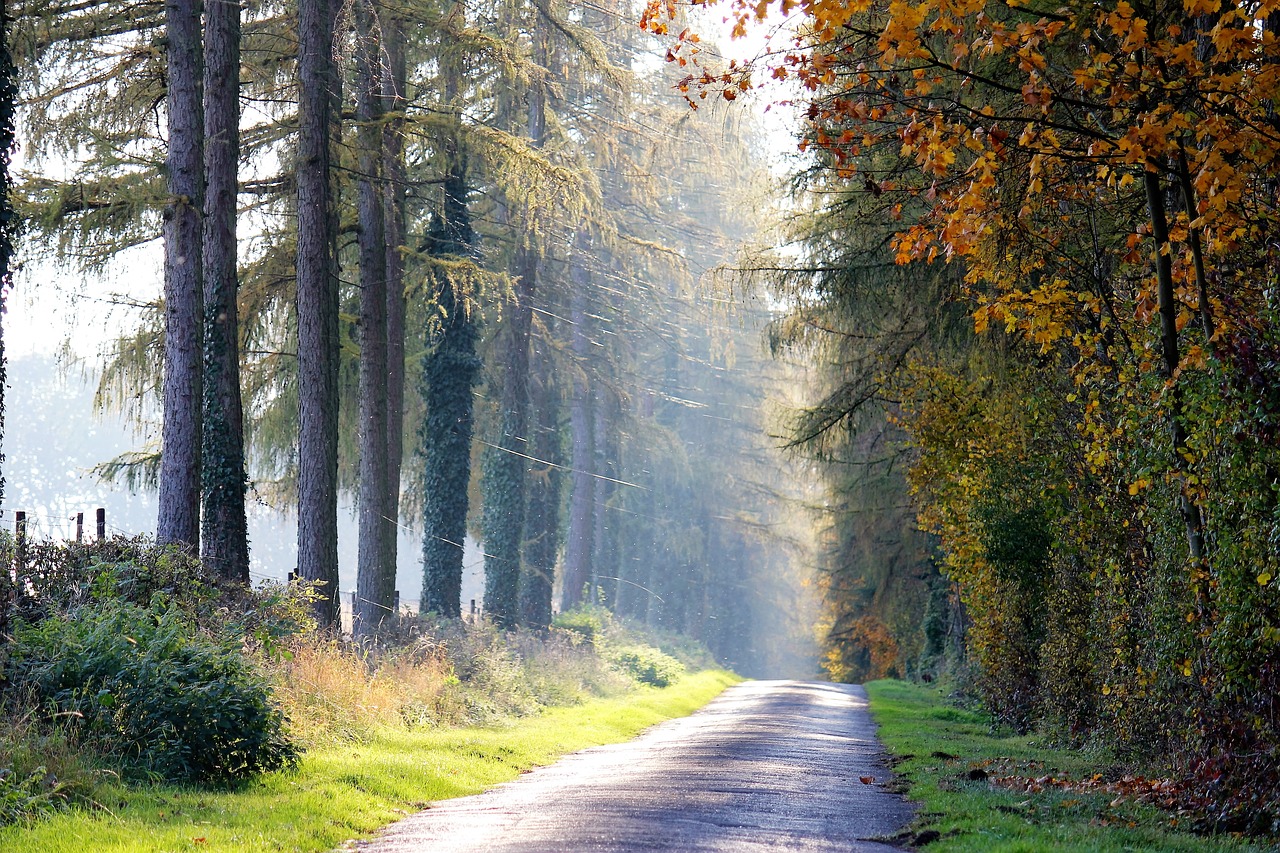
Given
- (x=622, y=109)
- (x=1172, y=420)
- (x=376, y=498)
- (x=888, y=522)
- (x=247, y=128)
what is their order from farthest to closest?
(x=888, y=522), (x=622, y=109), (x=376, y=498), (x=247, y=128), (x=1172, y=420)

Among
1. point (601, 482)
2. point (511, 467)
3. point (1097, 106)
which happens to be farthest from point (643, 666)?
point (1097, 106)

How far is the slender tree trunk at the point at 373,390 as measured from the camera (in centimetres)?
1991

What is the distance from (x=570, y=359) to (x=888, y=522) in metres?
10.1

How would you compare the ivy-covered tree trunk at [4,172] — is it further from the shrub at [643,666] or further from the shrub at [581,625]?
the shrub at [643,666]

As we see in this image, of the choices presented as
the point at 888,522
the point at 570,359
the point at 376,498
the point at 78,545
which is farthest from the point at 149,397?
the point at 888,522

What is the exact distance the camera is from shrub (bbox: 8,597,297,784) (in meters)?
A: 9.30

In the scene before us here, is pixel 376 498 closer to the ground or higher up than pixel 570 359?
closer to the ground

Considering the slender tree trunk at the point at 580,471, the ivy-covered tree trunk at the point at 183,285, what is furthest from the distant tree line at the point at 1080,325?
the slender tree trunk at the point at 580,471

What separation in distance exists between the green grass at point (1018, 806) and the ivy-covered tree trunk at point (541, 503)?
59.1ft

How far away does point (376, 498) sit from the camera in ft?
66.9

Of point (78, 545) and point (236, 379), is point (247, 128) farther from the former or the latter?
point (78, 545)

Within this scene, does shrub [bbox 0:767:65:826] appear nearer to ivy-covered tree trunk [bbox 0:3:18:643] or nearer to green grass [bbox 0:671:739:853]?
green grass [bbox 0:671:739:853]

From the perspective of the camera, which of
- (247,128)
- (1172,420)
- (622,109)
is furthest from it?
(622,109)

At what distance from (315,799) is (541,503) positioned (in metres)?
26.4
